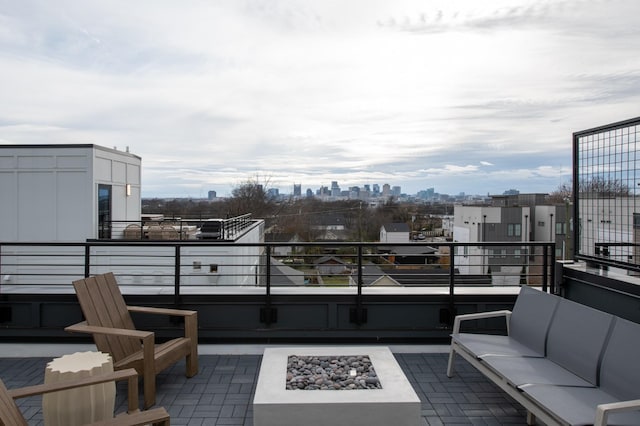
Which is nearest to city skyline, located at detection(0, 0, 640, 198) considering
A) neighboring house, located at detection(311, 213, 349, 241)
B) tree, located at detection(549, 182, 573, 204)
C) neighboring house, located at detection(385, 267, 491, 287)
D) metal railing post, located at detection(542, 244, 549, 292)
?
tree, located at detection(549, 182, 573, 204)

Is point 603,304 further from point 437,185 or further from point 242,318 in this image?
point 437,185

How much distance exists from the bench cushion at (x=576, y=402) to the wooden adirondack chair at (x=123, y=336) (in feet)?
8.77

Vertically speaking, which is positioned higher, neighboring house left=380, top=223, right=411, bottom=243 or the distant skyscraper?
the distant skyscraper

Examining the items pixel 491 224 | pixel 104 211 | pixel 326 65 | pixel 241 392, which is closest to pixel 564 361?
pixel 241 392

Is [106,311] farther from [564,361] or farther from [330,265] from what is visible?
[564,361]

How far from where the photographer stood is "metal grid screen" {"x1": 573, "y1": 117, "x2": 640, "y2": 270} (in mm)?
3922

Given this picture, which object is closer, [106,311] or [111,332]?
[111,332]

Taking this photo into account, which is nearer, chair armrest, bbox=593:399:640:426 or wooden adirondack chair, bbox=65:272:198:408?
chair armrest, bbox=593:399:640:426

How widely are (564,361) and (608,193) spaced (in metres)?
1.94

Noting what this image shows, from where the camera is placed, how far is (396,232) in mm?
20875

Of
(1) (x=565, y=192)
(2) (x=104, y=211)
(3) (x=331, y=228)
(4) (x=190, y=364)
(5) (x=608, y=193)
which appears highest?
(1) (x=565, y=192)

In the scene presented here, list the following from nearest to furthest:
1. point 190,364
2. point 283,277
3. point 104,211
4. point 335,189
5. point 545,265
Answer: point 190,364, point 545,265, point 283,277, point 104,211, point 335,189

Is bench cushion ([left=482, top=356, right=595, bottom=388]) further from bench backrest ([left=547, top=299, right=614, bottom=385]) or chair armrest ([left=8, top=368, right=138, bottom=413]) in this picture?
chair armrest ([left=8, top=368, right=138, bottom=413])

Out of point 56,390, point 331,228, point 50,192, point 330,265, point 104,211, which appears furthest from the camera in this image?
point 331,228
